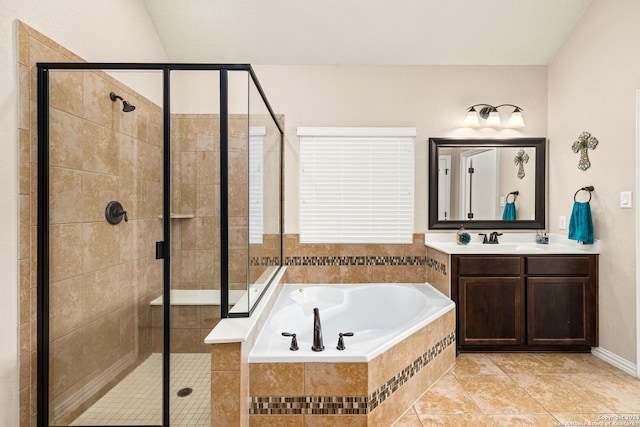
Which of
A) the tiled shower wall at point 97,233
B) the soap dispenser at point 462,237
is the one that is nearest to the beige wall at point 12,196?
the tiled shower wall at point 97,233

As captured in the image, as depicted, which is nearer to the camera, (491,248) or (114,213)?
(114,213)

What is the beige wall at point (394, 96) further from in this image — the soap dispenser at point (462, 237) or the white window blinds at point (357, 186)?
the soap dispenser at point (462, 237)

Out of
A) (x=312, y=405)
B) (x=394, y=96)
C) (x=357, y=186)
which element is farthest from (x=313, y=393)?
A: (x=394, y=96)

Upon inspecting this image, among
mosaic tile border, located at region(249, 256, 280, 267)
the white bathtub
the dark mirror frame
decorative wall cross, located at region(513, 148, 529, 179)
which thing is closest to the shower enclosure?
mosaic tile border, located at region(249, 256, 280, 267)

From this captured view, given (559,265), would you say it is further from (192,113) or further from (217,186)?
(192,113)

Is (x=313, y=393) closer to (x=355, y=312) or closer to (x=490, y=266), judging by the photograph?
(x=355, y=312)

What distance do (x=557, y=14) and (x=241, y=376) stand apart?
3713mm

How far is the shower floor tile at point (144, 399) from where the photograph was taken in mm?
1764

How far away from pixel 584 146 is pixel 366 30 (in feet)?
6.92

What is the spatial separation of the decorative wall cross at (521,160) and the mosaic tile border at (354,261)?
1.27 metres

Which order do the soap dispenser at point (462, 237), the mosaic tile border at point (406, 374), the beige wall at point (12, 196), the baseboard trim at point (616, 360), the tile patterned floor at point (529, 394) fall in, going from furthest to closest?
the soap dispenser at point (462, 237), the baseboard trim at point (616, 360), the tile patterned floor at point (529, 394), the mosaic tile border at point (406, 374), the beige wall at point (12, 196)

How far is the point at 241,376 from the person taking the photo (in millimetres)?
1663

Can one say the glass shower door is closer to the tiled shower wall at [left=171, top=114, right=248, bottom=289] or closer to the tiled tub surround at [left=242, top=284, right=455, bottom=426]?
the tiled shower wall at [left=171, top=114, right=248, bottom=289]

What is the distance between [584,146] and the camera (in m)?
2.93
